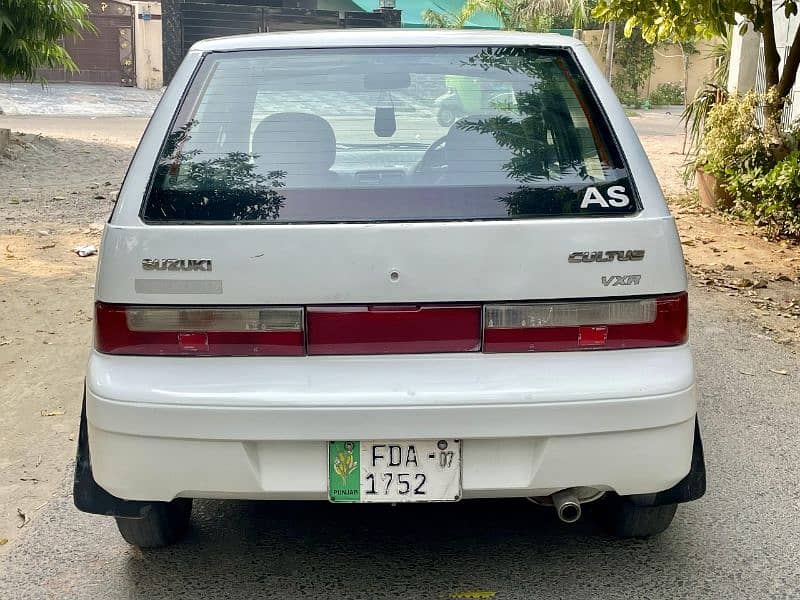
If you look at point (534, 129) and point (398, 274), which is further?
point (534, 129)

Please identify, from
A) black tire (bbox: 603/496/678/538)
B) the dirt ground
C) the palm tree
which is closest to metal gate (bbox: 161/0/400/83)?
the palm tree

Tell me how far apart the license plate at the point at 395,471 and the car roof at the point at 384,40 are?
1.37 m

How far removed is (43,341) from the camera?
5.98m

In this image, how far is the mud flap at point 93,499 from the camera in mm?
3006

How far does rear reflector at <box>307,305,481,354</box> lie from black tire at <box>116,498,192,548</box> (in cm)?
84

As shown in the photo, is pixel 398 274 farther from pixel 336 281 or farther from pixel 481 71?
pixel 481 71

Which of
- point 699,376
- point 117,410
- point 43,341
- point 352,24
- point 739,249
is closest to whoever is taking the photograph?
point 117,410

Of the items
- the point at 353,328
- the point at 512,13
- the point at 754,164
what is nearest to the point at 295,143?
the point at 353,328

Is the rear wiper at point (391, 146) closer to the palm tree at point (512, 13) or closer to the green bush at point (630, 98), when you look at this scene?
the palm tree at point (512, 13)

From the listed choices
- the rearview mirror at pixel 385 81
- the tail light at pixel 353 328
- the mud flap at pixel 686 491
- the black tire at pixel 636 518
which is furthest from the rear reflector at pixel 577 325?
the rearview mirror at pixel 385 81

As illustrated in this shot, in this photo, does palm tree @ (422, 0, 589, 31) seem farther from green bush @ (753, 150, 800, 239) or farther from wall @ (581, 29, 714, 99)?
green bush @ (753, 150, 800, 239)

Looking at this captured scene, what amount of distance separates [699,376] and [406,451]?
3084 millimetres

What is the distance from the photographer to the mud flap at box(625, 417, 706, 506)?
10.1 feet

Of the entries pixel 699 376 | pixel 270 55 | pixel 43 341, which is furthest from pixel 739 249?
pixel 270 55
